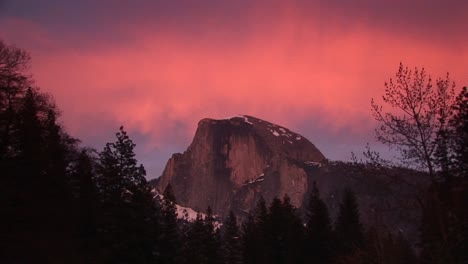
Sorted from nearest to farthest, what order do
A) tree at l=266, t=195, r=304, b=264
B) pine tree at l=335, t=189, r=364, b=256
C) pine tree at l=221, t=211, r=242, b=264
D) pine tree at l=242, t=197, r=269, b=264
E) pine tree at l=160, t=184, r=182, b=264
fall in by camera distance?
pine tree at l=160, t=184, r=182, b=264, pine tree at l=335, t=189, r=364, b=256, tree at l=266, t=195, r=304, b=264, pine tree at l=242, t=197, r=269, b=264, pine tree at l=221, t=211, r=242, b=264

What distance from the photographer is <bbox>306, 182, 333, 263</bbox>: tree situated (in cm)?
4456

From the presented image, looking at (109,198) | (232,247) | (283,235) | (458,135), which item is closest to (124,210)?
(109,198)

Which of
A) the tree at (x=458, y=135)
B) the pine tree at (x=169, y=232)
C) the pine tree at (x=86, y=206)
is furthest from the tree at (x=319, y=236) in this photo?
the tree at (x=458, y=135)

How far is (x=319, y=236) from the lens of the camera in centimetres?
4522

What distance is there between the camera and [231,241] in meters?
62.3

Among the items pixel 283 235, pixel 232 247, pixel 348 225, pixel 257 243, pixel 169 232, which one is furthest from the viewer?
pixel 232 247

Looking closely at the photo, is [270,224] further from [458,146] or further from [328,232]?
[458,146]

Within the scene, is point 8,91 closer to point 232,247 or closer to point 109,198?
point 109,198

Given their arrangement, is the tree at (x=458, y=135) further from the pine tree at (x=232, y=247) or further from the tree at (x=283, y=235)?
the pine tree at (x=232, y=247)

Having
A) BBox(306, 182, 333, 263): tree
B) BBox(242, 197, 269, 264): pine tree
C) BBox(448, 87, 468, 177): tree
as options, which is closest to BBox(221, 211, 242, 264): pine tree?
BBox(242, 197, 269, 264): pine tree

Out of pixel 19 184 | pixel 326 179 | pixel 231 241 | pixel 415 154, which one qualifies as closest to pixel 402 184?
pixel 415 154

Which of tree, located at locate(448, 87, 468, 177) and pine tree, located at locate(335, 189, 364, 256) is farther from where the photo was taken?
pine tree, located at locate(335, 189, 364, 256)

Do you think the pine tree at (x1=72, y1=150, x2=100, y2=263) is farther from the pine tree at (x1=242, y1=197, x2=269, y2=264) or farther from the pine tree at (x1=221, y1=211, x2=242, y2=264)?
the pine tree at (x1=221, y1=211, x2=242, y2=264)

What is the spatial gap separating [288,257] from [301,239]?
83.6 inches
